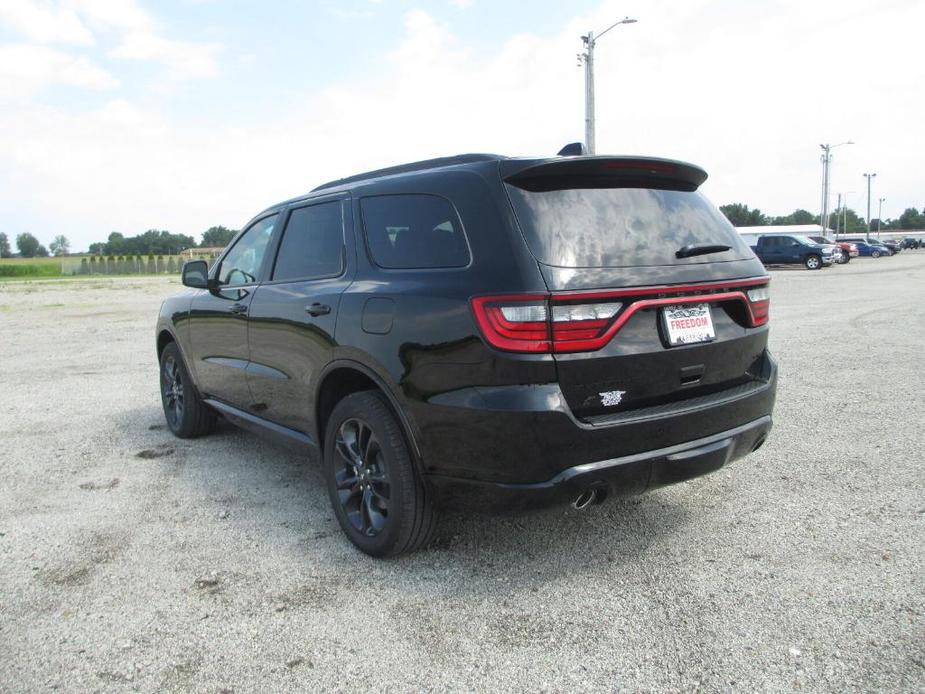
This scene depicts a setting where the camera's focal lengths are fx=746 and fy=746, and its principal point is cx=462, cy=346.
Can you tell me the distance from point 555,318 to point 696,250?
2.92 feet

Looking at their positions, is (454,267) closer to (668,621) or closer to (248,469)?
(668,621)

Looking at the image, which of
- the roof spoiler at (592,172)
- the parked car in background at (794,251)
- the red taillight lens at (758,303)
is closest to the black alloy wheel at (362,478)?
the roof spoiler at (592,172)

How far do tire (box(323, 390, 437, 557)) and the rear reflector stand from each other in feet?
2.48

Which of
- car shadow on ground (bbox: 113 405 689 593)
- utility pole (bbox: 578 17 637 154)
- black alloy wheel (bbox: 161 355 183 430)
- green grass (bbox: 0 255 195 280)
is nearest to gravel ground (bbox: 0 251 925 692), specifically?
car shadow on ground (bbox: 113 405 689 593)

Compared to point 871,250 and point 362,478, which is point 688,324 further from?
point 871,250

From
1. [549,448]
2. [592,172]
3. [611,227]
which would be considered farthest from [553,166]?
[549,448]

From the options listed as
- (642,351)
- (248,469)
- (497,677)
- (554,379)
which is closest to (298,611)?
(497,677)

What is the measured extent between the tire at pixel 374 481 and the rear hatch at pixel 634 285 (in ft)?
2.82

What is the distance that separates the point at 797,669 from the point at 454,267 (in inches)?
76.1

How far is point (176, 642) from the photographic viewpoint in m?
2.85

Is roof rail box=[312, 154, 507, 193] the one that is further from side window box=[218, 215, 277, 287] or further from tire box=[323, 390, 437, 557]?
tire box=[323, 390, 437, 557]

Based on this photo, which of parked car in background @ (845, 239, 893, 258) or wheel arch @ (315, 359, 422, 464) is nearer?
wheel arch @ (315, 359, 422, 464)

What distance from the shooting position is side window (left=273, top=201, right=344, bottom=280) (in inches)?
156

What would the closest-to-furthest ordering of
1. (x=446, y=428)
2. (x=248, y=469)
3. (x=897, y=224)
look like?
(x=446, y=428) → (x=248, y=469) → (x=897, y=224)
